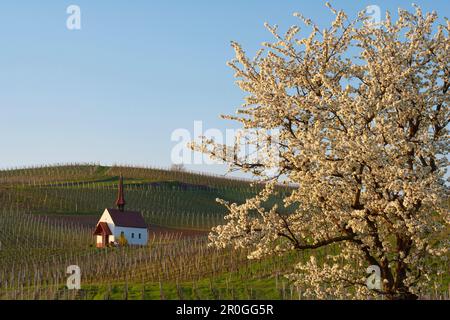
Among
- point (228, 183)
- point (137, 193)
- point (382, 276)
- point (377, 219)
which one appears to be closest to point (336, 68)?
point (377, 219)

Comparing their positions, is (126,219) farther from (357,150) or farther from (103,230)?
(357,150)

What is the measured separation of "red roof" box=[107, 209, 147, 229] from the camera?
8406 cm

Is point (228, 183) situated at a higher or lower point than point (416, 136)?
higher

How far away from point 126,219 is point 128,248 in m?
9.31

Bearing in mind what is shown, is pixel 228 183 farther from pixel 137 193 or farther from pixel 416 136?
pixel 416 136

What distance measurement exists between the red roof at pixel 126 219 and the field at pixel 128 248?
2.87 m

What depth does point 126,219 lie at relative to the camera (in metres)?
85.2

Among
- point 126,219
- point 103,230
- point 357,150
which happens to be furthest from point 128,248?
point 357,150

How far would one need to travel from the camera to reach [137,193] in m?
122

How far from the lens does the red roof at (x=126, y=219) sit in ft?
276

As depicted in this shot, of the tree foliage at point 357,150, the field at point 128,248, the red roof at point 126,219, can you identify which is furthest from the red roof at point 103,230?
the tree foliage at point 357,150

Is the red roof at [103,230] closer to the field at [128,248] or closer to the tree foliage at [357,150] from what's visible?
the field at [128,248]

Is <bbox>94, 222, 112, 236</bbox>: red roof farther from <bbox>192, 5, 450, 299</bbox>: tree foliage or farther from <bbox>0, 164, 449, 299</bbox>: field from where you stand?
<bbox>192, 5, 450, 299</bbox>: tree foliage
